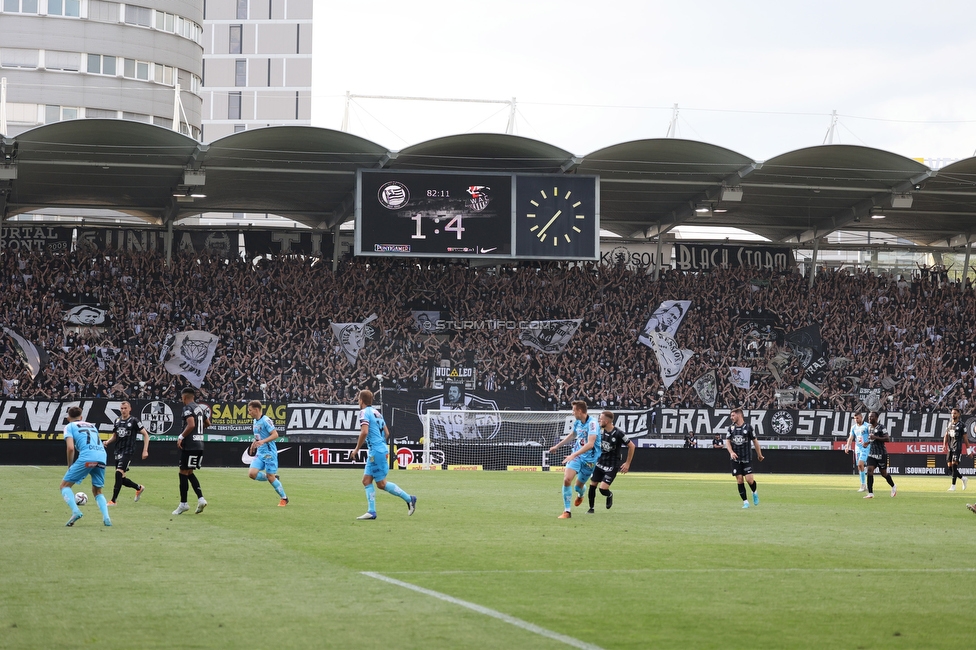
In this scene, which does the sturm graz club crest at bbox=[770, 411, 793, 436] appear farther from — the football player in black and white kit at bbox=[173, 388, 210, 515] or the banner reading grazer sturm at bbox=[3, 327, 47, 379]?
the football player in black and white kit at bbox=[173, 388, 210, 515]

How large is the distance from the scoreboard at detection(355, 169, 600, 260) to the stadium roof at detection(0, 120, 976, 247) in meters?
0.94

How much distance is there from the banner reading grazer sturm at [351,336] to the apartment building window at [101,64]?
43.6m

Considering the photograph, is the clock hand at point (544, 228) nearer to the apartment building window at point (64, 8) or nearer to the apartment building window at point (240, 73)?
Answer: the apartment building window at point (64, 8)

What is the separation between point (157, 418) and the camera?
3922 cm

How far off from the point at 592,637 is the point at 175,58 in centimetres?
8138

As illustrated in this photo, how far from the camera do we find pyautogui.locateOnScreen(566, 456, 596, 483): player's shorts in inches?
760

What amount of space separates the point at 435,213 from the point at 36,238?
1835cm

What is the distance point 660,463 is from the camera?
1642 inches

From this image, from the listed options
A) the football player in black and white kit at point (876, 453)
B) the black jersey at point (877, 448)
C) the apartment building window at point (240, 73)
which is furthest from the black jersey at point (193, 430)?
the apartment building window at point (240, 73)

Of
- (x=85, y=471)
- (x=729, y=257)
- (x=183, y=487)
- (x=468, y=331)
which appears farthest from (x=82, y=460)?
(x=729, y=257)

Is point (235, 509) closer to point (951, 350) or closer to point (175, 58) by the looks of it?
point (951, 350)

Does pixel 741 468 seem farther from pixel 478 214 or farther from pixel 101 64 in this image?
pixel 101 64

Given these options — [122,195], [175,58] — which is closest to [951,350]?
[122,195]

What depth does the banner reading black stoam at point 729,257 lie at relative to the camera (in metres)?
52.2
